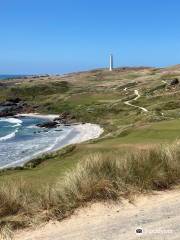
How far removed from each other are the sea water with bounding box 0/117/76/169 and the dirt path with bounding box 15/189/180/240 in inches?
1438

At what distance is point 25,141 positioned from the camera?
7344 centimetres

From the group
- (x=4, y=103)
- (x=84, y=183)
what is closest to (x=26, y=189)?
(x=84, y=183)

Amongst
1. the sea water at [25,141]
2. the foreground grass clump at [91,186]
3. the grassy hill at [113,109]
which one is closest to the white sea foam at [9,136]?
the sea water at [25,141]

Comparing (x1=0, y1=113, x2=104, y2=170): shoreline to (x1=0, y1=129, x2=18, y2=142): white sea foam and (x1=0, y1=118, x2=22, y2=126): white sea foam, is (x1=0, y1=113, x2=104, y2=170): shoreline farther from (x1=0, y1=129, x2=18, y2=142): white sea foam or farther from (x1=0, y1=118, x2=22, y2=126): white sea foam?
(x1=0, y1=118, x2=22, y2=126): white sea foam

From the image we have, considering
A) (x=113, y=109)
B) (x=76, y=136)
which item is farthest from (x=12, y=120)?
(x=76, y=136)

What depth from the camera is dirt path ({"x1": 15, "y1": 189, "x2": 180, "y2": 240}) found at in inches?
345

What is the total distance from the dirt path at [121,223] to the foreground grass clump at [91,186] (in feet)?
1.16

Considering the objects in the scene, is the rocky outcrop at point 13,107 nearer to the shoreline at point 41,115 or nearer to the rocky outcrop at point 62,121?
the shoreline at point 41,115

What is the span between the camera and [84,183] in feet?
36.1

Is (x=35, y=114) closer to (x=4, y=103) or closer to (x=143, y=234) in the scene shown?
(x=4, y=103)

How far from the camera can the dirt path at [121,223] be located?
8766mm

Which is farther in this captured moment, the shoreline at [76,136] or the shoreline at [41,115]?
the shoreline at [41,115]

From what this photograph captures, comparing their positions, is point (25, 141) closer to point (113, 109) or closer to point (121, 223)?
point (113, 109)

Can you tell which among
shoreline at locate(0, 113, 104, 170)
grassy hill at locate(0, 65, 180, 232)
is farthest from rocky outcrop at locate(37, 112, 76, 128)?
shoreline at locate(0, 113, 104, 170)
